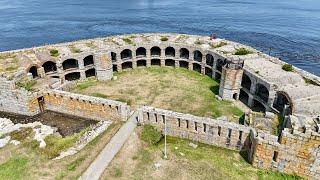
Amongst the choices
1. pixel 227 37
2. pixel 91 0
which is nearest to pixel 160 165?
pixel 227 37

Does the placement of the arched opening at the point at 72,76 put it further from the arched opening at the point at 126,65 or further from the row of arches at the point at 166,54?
the arched opening at the point at 126,65

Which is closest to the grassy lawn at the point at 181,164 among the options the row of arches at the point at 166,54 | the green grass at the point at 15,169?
the green grass at the point at 15,169

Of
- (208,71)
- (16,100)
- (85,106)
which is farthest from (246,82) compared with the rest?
(16,100)

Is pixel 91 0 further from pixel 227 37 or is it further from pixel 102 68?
pixel 102 68

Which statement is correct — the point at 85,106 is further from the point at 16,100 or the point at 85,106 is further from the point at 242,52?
the point at 242,52

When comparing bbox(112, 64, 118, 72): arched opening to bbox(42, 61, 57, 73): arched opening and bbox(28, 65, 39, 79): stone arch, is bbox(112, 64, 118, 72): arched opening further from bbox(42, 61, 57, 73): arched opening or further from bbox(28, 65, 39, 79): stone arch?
bbox(28, 65, 39, 79): stone arch

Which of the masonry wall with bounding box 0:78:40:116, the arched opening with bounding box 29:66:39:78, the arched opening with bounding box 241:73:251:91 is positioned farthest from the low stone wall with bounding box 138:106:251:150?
the arched opening with bounding box 29:66:39:78
